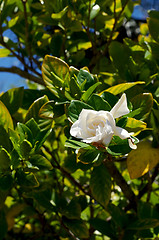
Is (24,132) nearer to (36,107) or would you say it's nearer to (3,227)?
(36,107)

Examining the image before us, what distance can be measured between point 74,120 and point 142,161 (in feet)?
1.05

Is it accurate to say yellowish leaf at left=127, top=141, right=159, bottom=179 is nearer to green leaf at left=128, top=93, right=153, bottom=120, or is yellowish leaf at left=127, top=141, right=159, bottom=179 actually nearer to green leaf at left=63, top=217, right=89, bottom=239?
green leaf at left=128, top=93, right=153, bottom=120

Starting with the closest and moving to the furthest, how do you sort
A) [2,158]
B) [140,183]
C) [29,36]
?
[2,158]
[29,36]
[140,183]

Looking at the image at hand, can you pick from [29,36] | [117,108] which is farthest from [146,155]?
[29,36]

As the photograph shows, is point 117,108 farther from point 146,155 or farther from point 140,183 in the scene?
point 140,183

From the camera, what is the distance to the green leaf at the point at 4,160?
801 mm

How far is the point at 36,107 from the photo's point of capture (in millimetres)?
908

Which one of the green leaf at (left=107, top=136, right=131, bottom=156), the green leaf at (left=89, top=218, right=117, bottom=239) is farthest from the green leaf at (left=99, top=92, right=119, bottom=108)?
the green leaf at (left=89, top=218, right=117, bottom=239)

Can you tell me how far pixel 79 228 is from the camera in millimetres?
1155

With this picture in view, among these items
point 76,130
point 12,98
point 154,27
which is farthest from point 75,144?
point 154,27

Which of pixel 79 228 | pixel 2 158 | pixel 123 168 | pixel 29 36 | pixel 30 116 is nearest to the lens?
pixel 2 158

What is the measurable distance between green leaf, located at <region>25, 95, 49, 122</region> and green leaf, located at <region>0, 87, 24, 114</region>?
0.11 metres

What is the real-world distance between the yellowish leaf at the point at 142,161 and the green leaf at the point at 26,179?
292 mm

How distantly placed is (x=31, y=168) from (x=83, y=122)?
0.20 meters
